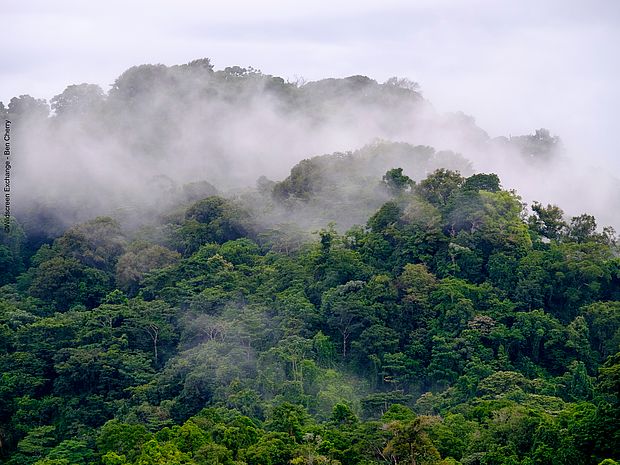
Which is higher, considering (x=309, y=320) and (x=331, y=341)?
(x=309, y=320)

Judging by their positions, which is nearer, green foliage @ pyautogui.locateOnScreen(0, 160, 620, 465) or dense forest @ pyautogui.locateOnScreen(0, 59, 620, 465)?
green foliage @ pyautogui.locateOnScreen(0, 160, 620, 465)

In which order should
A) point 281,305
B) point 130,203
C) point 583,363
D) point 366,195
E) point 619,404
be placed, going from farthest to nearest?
1. point 130,203
2. point 366,195
3. point 281,305
4. point 583,363
5. point 619,404

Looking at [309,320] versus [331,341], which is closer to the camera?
[331,341]

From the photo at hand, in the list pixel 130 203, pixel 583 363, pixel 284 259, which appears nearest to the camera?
pixel 583 363

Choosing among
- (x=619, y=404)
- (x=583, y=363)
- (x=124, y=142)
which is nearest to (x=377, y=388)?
(x=583, y=363)

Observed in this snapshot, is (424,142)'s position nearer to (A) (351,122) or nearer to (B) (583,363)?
(A) (351,122)

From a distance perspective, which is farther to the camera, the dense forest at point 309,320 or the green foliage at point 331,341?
the dense forest at point 309,320

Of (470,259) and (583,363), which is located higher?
(470,259)

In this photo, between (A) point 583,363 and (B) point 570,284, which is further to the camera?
(B) point 570,284
